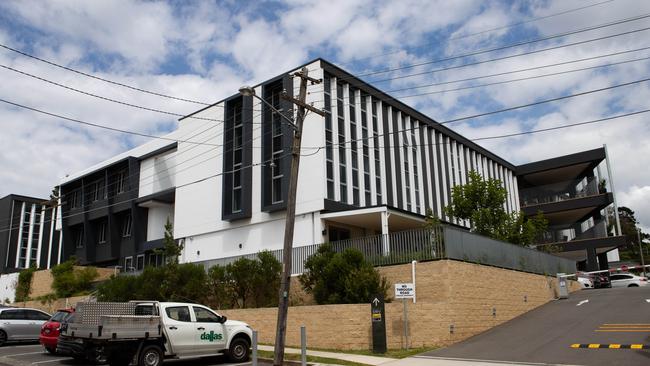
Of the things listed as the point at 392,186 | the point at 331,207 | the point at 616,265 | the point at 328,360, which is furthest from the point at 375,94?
the point at 616,265

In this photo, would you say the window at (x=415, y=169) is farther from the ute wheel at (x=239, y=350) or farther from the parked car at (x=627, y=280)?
the ute wheel at (x=239, y=350)

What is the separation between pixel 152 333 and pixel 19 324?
11.5m

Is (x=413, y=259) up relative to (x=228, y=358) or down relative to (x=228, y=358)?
up

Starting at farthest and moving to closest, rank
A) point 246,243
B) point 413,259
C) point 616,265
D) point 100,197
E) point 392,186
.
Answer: point 616,265
point 100,197
point 392,186
point 246,243
point 413,259

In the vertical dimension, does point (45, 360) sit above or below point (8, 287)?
below

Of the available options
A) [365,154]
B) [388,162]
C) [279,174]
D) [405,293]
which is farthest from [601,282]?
[405,293]

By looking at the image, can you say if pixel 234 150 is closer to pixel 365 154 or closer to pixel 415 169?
pixel 365 154

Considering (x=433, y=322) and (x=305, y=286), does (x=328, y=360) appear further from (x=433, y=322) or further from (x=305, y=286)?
(x=305, y=286)

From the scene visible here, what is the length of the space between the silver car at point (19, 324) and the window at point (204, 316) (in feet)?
36.2

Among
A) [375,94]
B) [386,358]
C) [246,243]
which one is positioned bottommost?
[386,358]

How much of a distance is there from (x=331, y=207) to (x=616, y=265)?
5778 centimetres

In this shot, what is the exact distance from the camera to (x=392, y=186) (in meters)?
33.6

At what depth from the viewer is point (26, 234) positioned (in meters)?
54.5

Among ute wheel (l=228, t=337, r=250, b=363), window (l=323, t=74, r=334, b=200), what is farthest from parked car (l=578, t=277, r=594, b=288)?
ute wheel (l=228, t=337, r=250, b=363)
